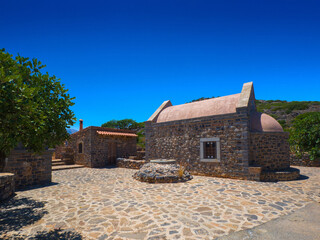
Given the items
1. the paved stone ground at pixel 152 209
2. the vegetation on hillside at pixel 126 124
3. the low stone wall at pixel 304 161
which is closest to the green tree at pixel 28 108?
the paved stone ground at pixel 152 209

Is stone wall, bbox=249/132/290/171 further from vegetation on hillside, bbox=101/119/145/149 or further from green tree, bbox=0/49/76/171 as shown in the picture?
vegetation on hillside, bbox=101/119/145/149

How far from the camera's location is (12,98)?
10.5ft

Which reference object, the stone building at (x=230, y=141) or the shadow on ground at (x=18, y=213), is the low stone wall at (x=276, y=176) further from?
the shadow on ground at (x=18, y=213)

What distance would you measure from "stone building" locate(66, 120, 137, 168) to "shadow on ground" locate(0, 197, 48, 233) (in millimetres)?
10019

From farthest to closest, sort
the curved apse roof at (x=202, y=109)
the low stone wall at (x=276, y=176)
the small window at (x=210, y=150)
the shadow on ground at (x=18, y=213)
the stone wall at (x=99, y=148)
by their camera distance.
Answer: the stone wall at (x=99, y=148) → the curved apse roof at (x=202, y=109) → the small window at (x=210, y=150) → the low stone wall at (x=276, y=176) → the shadow on ground at (x=18, y=213)

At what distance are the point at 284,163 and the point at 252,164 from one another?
1.94m

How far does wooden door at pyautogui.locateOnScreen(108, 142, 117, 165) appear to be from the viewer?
60.8ft

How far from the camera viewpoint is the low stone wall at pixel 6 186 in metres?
6.92

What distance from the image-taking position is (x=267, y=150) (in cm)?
1040

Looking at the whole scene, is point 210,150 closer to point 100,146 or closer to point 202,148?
point 202,148

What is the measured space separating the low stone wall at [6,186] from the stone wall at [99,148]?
9388mm

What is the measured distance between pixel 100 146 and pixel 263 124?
1370cm

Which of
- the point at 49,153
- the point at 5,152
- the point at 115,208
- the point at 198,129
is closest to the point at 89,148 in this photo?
the point at 49,153

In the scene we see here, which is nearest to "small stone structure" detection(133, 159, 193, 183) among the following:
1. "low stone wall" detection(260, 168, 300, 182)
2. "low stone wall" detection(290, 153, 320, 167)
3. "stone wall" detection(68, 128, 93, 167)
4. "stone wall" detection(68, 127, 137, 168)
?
"low stone wall" detection(260, 168, 300, 182)
